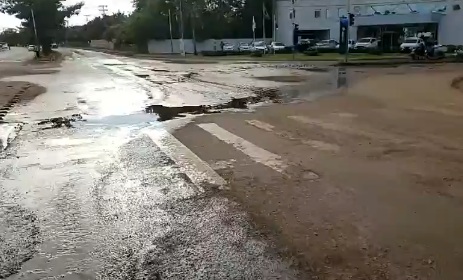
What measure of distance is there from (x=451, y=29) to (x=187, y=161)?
61.4m

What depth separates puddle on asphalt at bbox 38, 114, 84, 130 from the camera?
39.4ft

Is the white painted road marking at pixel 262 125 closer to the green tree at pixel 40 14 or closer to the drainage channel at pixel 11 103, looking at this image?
the drainage channel at pixel 11 103

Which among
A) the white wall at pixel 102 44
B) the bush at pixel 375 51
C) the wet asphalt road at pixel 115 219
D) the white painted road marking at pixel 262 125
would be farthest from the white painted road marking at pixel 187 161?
the white wall at pixel 102 44

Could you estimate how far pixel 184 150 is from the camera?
8.89 m

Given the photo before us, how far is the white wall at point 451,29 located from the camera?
61.1 meters

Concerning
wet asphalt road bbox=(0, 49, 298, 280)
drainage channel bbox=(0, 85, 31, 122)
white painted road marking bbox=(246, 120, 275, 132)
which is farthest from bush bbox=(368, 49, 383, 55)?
wet asphalt road bbox=(0, 49, 298, 280)

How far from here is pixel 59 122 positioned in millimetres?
12633

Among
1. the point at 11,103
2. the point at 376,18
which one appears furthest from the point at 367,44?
the point at 11,103

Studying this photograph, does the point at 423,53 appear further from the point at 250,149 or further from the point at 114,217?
the point at 114,217

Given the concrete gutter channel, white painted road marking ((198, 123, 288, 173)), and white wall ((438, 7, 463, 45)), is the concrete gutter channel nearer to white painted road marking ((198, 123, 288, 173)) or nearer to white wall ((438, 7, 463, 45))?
white painted road marking ((198, 123, 288, 173))

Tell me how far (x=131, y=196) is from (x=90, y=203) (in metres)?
0.50

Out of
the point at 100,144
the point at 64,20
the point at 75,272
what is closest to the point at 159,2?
the point at 64,20

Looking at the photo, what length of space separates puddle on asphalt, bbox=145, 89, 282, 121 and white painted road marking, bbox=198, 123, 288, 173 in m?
2.31

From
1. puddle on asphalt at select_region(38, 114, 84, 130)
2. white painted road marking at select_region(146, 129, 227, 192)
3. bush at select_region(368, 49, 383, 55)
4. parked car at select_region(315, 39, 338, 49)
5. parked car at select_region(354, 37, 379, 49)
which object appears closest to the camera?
white painted road marking at select_region(146, 129, 227, 192)
